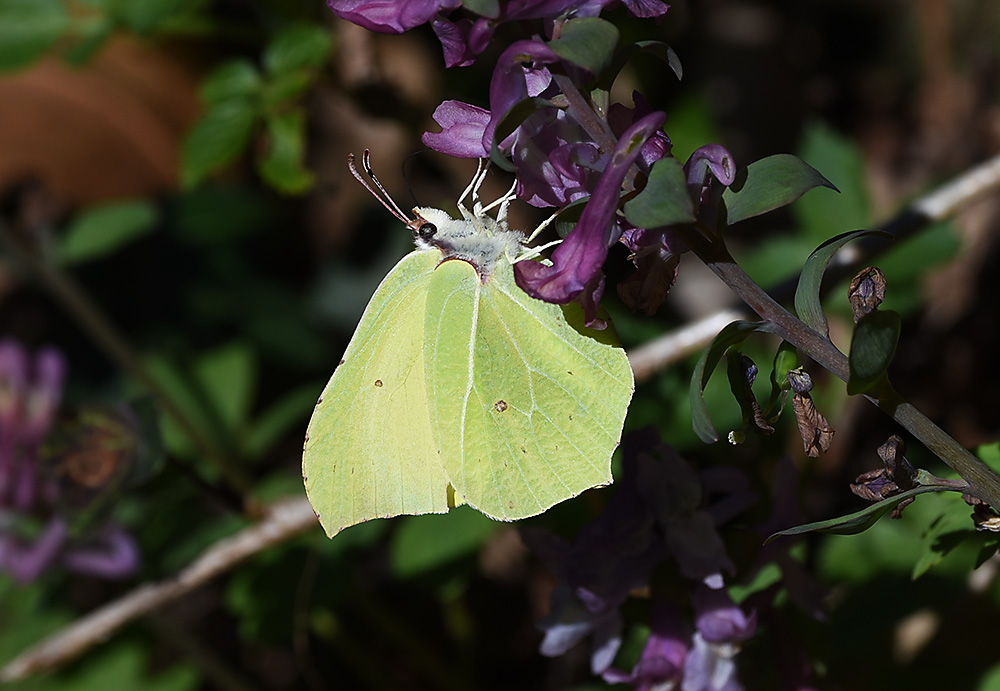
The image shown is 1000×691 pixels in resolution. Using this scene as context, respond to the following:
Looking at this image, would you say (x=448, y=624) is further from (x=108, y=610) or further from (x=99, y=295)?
(x=99, y=295)

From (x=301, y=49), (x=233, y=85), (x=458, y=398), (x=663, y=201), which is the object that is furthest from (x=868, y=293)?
(x=233, y=85)

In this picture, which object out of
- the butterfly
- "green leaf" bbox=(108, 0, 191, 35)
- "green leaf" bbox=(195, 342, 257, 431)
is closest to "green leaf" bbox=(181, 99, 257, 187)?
"green leaf" bbox=(108, 0, 191, 35)

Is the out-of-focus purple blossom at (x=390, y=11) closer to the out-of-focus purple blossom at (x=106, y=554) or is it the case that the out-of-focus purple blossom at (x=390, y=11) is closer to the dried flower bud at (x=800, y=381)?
the dried flower bud at (x=800, y=381)

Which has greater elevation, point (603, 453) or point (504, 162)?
point (504, 162)

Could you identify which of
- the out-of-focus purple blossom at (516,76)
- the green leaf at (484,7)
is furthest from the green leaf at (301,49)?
the green leaf at (484,7)

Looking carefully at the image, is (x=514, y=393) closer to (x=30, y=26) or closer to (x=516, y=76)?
(x=516, y=76)

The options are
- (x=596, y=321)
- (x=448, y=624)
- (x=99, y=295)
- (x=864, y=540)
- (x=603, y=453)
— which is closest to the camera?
(x=596, y=321)

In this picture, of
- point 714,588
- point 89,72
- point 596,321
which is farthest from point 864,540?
point 89,72
